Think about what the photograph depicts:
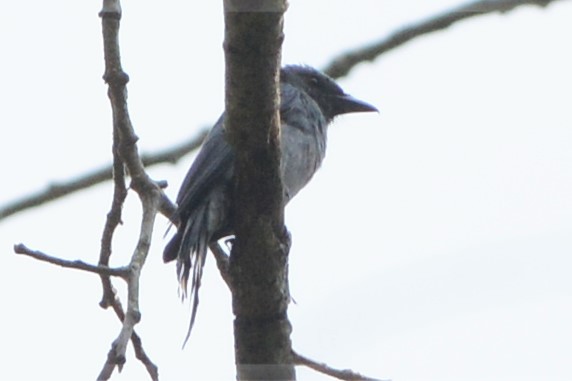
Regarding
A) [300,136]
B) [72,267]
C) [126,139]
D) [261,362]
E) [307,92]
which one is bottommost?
[261,362]

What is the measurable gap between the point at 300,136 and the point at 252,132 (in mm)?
2340

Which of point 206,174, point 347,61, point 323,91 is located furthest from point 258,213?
point 323,91

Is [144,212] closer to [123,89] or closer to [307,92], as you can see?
[123,89]

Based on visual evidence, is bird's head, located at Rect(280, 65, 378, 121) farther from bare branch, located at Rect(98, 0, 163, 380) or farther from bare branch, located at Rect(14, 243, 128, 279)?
bare branch, located at Rect(14, 243, 128, 279)

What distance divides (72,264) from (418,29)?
1433mm

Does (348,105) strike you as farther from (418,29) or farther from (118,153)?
(418,29)

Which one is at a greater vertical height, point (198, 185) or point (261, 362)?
point (198, 185)

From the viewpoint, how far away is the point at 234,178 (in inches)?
167

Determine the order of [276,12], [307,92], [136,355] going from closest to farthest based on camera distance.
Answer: [276,12] < [136,355] < [307,92]

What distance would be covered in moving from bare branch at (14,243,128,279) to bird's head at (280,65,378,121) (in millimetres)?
3546

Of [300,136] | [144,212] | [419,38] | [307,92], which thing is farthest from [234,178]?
[307,92]

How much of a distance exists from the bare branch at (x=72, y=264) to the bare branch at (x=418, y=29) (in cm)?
101

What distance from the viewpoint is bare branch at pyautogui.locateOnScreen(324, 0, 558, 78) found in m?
3.42

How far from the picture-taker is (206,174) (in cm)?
525
